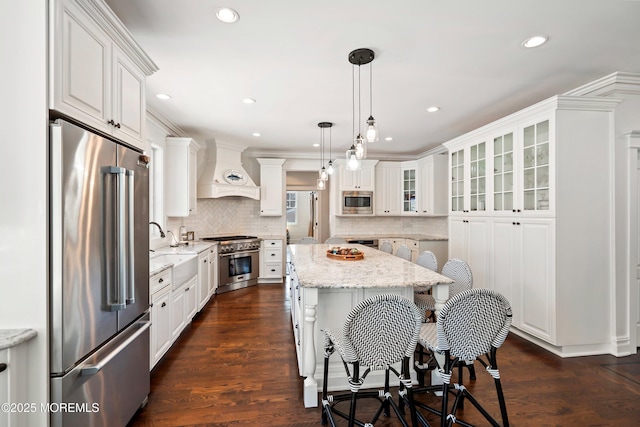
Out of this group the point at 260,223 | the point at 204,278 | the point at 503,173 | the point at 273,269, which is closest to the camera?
the point at 503,173

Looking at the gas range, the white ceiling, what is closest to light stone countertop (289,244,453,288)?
the white ceiling

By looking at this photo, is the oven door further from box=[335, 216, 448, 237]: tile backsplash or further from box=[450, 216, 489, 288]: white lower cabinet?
box=[450, 216, 489, 288]: white lower cabinet

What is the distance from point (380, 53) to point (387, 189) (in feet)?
13.7

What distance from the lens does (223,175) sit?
17.5 ft

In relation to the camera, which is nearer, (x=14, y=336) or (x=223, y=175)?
(x=14, y=336)

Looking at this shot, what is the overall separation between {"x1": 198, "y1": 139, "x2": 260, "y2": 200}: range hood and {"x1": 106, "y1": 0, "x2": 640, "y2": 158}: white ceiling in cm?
137

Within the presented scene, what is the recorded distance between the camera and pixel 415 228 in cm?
679

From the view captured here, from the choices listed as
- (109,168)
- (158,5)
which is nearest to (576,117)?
(158,5)

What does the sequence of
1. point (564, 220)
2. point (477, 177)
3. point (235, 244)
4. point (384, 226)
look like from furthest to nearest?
point (384, 226), point (235, 244), point (477, 177), point (564, 220)

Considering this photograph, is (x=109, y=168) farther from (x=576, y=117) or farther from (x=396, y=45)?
(x=576, y=117)

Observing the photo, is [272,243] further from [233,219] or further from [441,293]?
[441,293]

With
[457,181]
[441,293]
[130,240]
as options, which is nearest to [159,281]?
[130,240]

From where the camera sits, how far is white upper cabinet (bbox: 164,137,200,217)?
13.8 feet

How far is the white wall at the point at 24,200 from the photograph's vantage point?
1271 millimetres
